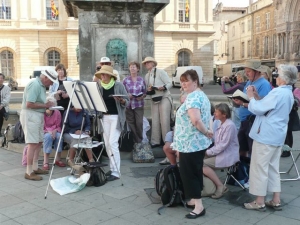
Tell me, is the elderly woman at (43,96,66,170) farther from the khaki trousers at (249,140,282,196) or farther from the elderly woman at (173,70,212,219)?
the khaki trousers at (249,140,282,196)

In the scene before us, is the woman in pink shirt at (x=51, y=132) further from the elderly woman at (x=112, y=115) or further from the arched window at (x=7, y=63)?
the arched window at (x=7, y=63)

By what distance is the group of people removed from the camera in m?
6.13

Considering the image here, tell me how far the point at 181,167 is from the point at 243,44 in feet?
197

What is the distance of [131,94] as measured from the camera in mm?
7133

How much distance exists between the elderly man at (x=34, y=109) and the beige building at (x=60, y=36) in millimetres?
33832

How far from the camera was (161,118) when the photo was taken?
754 cm

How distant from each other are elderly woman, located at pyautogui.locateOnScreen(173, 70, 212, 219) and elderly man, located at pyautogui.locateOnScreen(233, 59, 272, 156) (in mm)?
1113

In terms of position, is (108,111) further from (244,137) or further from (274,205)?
(274,205)

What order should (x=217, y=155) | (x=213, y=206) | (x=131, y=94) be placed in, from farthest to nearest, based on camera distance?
(x=131, y=94), (x=217, y=155), (x=213, y=206)

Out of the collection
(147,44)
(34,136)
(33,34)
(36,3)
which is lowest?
(34,136)

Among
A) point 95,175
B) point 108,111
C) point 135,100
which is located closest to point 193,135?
point 95,175

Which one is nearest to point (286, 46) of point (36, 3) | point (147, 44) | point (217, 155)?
point (36, 3)

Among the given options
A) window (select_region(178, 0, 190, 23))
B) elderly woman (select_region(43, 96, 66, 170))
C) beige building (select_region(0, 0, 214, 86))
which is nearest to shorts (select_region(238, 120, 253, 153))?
elderly woman (select_region(43, 96, 66, 170))

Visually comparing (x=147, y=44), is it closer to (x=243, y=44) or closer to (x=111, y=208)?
(x=111, y=208)
